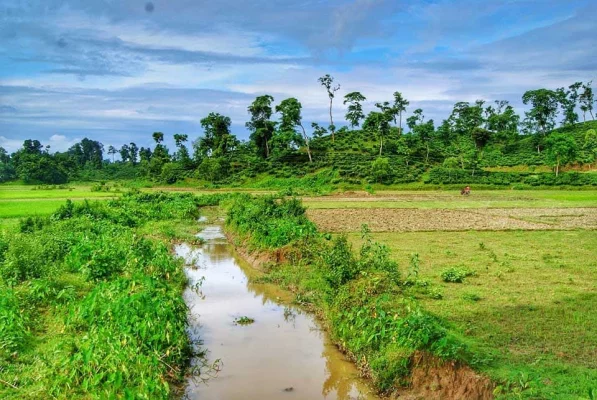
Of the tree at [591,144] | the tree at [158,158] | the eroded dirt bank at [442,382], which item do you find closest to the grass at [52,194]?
the tree at [158,158]

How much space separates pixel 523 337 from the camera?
30.4 feet

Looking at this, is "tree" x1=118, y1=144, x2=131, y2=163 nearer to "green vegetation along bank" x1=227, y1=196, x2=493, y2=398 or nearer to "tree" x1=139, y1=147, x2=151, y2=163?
"tree" x1=139, y1=147, x2=151, y2=163

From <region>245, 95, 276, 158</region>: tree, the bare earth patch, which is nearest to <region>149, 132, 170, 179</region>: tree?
<region>245, 95, 276, 158</region>: tree

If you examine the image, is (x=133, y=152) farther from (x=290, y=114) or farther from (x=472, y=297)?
(x=472, y=297)

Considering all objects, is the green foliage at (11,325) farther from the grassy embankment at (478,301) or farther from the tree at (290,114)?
the tree at (290,114)

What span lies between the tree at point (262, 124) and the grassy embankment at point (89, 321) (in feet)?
200

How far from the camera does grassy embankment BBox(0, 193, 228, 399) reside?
265 inches

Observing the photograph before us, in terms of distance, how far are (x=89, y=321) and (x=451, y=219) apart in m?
23.7

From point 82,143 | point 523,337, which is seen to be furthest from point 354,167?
point 82,143

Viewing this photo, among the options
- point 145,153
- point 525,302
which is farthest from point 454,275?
point 145,153

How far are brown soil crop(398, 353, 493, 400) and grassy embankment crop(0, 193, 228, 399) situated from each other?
394 cm

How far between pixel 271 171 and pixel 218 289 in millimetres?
52332

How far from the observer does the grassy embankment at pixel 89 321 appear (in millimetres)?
6734

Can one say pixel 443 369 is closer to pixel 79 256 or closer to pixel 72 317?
pixel 72 317
